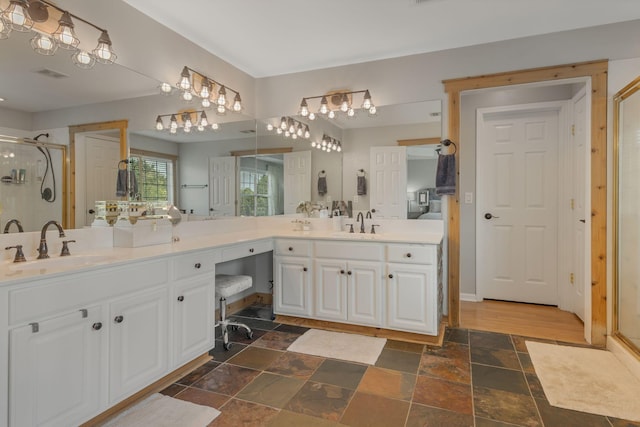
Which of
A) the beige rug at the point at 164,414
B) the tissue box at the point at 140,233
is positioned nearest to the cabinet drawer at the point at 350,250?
the tissue box at the point at 140,233

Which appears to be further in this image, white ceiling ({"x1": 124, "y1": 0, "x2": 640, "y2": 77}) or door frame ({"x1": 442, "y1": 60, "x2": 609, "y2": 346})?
door frame ({"x1": 442, "y1": 60, "x2": 609, "y2": 346})

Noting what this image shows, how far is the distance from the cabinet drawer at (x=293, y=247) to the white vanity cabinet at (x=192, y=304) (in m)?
0.80

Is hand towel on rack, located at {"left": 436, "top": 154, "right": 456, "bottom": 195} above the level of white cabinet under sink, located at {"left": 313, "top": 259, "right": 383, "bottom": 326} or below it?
above

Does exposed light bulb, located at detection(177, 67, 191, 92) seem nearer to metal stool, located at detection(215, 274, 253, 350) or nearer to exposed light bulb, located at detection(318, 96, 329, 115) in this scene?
exposed light bulb, located at detection(318, 96, 329, 115)

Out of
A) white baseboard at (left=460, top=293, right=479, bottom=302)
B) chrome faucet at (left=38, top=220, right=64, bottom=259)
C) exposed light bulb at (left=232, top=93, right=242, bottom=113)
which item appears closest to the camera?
chrome faucet at (left=38, top=220, right=64, bottom=259)

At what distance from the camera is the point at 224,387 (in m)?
2.20

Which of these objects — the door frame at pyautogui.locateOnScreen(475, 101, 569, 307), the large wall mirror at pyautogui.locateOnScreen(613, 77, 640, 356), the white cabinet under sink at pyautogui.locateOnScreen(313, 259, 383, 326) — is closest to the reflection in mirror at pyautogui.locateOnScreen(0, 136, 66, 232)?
the white cabinet under sink at pyautogui.locateOnScreen(313, 259, 383, 326)

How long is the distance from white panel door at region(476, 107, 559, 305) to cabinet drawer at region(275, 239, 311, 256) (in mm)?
2015

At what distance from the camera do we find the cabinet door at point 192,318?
7.29ft

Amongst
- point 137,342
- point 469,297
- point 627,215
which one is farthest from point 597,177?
point 137,342

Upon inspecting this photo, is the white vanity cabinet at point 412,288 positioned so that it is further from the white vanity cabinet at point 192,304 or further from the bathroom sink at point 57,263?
the bathroom sink at point 57,263

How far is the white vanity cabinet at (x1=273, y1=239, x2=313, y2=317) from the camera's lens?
126 inches

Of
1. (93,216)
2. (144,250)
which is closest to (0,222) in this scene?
(93,216)

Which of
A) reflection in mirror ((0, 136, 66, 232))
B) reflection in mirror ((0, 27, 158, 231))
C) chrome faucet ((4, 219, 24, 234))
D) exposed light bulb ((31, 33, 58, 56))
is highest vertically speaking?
exposed light bulb ((31, 33, 58, 56))
